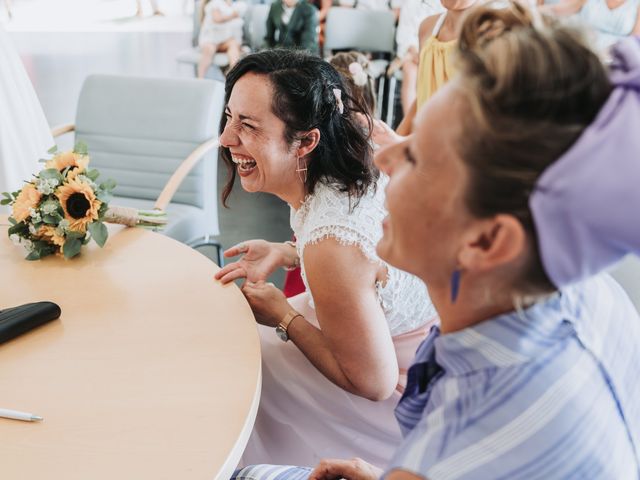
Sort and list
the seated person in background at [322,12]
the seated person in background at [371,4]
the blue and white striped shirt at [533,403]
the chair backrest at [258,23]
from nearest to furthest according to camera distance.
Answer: the blue and white striped shirt at [533,403]
the seated person in background at [371,4]
the seated person in background at [322,12]
the chair backrest at [258,23]

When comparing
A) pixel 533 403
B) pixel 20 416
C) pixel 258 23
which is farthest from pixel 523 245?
pixel 258 23

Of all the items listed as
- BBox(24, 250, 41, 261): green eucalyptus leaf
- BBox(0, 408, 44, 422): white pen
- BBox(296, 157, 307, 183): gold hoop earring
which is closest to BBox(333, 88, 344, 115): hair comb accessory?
BBox(296, 157, 307, 183): gold hoop earring

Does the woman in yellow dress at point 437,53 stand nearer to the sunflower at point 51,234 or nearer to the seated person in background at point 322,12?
the sunflower at point 51,234

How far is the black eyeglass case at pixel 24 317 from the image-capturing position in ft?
3.59

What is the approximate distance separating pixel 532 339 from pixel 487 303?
0.06 meters

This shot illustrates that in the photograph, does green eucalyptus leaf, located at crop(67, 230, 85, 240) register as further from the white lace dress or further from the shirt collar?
the shirt collar

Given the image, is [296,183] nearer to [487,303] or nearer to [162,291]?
[162,291]

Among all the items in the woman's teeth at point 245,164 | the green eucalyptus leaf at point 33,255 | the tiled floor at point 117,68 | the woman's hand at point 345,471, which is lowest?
the tiled floor at point 117,68

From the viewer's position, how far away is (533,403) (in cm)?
63

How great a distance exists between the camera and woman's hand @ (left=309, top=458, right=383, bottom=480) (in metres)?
1.03

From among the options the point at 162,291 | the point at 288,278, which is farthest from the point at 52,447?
the point at 288,278

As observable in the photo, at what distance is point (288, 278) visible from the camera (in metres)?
2.00

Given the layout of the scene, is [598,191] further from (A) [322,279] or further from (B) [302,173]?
(B) [302,173]

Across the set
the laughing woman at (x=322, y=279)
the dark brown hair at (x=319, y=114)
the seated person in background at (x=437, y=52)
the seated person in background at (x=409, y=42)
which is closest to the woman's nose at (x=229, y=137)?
the laughing woman at (x=322, y=279)
